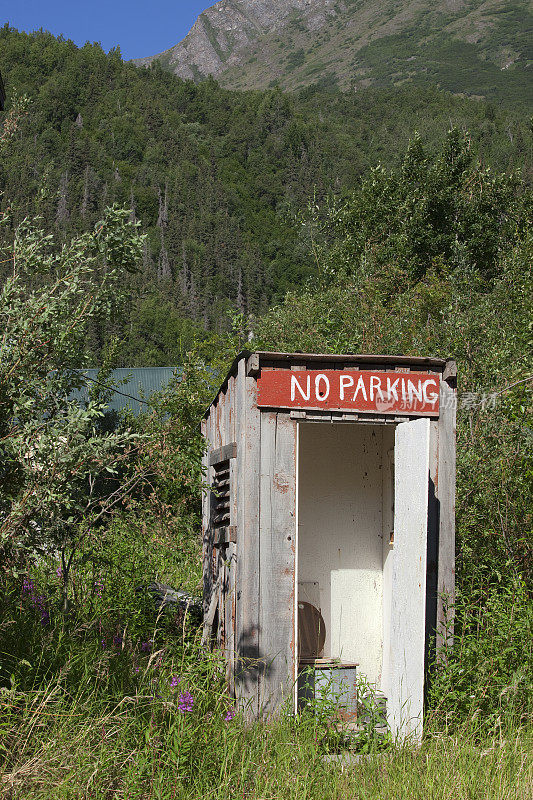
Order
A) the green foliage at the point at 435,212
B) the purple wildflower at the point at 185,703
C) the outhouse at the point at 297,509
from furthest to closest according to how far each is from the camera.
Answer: the green foliage at the point at 435,212, the outhouse at the point at 297,509, the purple wildflower at the point at 185,703

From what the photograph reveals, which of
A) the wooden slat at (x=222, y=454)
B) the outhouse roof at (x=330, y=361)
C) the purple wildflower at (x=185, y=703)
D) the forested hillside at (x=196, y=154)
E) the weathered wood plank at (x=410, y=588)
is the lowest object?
the purple wildflower at (x=185, y=703)

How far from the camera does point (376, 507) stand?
7410mm

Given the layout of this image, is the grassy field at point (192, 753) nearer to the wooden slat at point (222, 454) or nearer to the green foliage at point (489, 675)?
the green foliage at point (489, 675)

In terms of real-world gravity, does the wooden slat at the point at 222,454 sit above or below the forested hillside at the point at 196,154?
below

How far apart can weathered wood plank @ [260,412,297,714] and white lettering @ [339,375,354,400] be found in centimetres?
39

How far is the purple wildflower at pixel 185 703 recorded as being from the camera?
4.27 meters

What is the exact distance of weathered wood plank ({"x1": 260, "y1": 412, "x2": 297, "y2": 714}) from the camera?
4.98 meters

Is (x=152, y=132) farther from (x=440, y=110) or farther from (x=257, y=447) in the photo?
(x=257, y=447)

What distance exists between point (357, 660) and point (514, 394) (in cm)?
282

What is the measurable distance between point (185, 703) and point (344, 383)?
2270mm

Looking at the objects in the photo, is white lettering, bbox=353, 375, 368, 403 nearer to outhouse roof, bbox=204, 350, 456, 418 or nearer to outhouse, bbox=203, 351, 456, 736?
outhouse, bbox=203, 351, 456, 736

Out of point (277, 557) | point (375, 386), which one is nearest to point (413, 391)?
point (375, 386)

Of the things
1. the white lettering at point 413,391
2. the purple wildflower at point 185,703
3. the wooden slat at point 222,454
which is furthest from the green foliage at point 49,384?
the white lettering at point 413,391

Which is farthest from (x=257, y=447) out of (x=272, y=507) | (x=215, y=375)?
(x=215, y=375)
